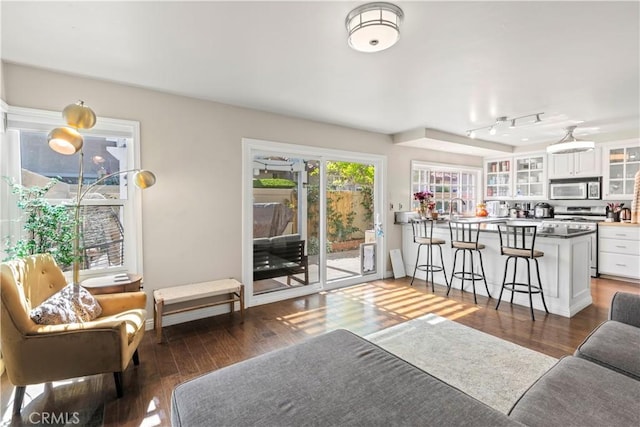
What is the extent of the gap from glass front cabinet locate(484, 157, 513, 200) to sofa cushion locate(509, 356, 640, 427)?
19.3ft

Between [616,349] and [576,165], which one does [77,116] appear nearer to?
[616,349]

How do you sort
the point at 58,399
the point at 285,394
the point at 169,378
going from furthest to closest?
1. the point at 169,378
2. the point at 58,399
3. the point at 285,394

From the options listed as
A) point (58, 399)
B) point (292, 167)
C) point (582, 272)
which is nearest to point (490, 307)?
point (582, 272)

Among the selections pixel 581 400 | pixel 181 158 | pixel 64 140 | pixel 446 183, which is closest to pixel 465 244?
pixel 446 183

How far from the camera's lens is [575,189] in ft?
18.6

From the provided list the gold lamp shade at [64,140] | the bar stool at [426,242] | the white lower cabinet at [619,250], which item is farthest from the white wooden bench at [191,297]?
the white lower cabinet at [619,250]

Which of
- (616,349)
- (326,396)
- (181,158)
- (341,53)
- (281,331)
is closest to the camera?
(326,396)

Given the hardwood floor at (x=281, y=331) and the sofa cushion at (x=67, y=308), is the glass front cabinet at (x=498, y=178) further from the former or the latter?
the sofa cushion at (x=67, y=308)

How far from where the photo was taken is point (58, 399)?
2.03m

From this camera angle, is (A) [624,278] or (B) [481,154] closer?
(A) [624,278]

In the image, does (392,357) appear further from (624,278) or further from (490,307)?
(624,278)

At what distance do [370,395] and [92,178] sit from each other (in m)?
3.16

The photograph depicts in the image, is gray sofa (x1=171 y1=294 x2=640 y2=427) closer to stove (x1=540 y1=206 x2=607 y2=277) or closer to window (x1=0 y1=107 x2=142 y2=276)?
window (x1=0 y1=107 x2=142 y2=276)

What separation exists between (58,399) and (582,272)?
5.23 m
